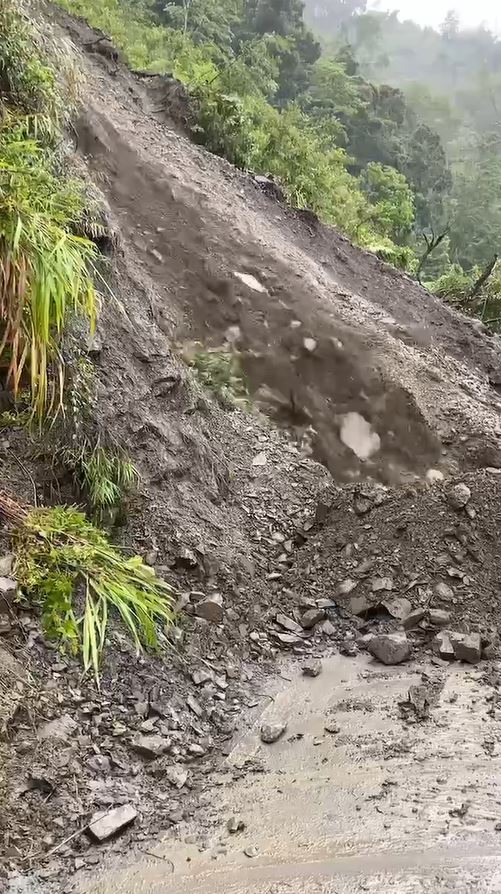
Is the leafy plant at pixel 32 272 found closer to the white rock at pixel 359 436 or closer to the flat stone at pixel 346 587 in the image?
the flat stone at pixel 346 587

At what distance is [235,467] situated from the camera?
485 centimetres

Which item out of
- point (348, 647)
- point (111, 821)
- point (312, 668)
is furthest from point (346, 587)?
point (111, 821)

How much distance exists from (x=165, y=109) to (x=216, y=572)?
261 inches

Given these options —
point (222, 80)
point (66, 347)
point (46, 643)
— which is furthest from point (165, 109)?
point (46, 643)

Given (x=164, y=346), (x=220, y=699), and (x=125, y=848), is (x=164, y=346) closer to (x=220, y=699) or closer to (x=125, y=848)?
(x=220, y=699)

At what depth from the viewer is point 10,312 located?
8.28 feet

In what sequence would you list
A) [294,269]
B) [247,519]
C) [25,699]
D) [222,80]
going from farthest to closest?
[222,80] < [294,269] < [247,519] < [25,699]

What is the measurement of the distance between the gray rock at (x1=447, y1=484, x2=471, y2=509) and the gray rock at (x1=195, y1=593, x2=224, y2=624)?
171 cm

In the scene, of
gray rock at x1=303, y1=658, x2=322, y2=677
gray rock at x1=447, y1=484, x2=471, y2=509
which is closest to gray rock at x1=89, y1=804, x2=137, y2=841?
gray rock at x1=303, y1=658, x2=322, y2=677

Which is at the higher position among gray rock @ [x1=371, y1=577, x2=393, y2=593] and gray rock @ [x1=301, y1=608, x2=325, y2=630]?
gray rock @ [x1=371, y1=577, x2=393, y2=593]

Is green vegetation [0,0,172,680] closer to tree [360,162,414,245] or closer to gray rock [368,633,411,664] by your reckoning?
gray rock [368,633,411,664]

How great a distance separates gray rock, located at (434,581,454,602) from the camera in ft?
12.5

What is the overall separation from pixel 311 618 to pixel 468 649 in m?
0.92

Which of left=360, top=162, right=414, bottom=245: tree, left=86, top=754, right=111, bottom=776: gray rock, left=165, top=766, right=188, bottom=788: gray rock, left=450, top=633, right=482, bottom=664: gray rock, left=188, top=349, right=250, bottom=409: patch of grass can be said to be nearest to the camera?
left=86, top=754, right=111, bottom=776: gray rock
